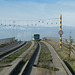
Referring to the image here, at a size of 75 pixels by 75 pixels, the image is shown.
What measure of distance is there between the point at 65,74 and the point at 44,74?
1489 millimetres

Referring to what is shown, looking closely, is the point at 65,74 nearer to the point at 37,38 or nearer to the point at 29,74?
the point at 29,74

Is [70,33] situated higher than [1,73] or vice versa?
[70,33]

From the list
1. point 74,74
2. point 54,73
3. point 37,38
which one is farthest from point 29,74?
point 37,38

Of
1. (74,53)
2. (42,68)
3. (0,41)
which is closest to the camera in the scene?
(42,68)

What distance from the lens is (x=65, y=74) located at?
1327cm

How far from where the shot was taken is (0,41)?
47250mm

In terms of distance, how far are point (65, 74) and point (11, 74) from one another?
3.81 metres

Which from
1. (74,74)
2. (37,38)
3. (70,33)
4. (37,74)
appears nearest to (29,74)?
(37,74)

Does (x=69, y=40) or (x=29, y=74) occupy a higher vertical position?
(x=69, y=40)

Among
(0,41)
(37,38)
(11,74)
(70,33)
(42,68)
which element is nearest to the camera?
(11,74)

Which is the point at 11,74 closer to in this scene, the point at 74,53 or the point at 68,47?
the point at 68,47

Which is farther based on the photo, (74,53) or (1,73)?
(74,53)

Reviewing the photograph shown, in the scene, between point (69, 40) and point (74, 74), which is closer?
point (74, 74)

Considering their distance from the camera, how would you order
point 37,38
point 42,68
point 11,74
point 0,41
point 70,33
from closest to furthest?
point 11,74
point 42,68
point 70,33
point 0,41
point 37,38
